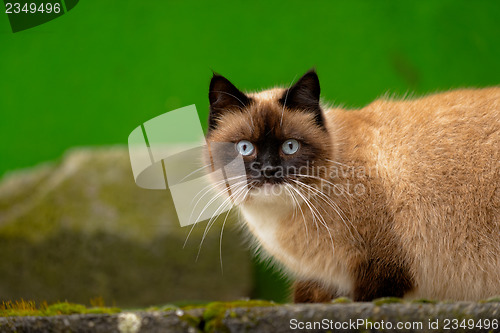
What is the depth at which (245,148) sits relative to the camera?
1.90 meters

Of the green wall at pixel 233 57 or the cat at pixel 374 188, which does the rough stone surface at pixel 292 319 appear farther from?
the green wall at pixel 233 57

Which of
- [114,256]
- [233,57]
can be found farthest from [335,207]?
[114,256]

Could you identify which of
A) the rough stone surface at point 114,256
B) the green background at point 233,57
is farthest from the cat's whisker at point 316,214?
the rough stone surface at point 114,256

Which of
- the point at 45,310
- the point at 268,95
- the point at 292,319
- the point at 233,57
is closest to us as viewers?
the point at 292,319

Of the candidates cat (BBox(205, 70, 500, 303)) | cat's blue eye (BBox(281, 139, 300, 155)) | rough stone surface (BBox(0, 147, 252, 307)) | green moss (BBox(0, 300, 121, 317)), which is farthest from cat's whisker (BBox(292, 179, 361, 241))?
rough stone surface (BBox(0, 147, 252, 307))

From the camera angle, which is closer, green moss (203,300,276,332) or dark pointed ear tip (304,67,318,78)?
green moss (203,300,276,332)

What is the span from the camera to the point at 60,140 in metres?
3.66

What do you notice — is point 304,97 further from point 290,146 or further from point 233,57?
point 233,57

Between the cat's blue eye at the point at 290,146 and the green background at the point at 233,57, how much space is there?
1.21 m

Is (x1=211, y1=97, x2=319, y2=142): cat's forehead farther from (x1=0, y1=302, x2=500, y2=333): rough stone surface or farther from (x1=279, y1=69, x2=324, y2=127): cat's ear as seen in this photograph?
(x1=0, y1=302, x2=500, y2=333): rough stone surface

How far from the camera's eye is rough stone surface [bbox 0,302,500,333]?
50.4 inches

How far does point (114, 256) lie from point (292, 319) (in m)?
2.56

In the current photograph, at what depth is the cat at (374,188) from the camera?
180 centimetres

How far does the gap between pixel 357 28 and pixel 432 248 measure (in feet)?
7.13
